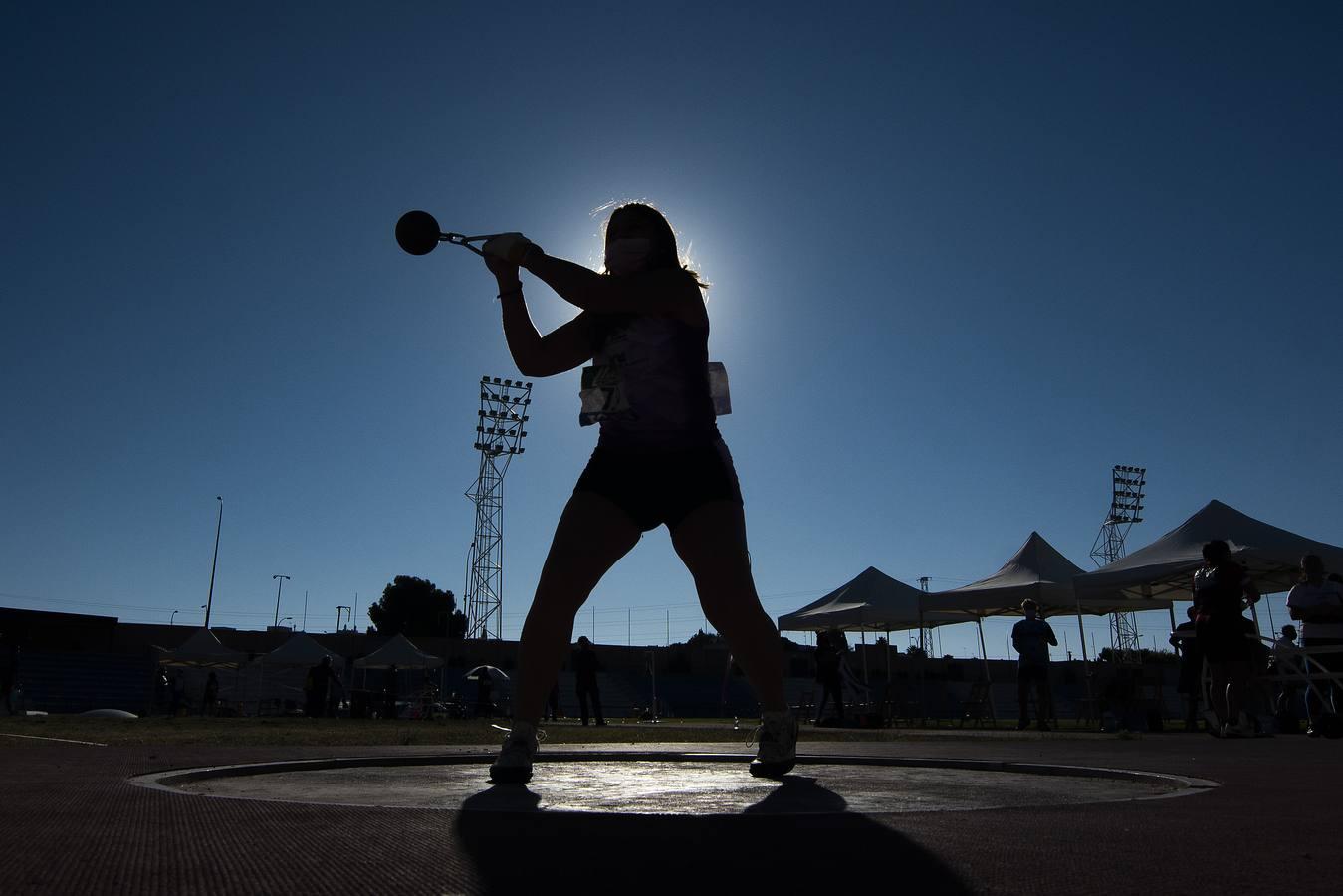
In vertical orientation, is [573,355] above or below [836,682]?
above

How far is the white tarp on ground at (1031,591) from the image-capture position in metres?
17.5

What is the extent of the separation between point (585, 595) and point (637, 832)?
167cm

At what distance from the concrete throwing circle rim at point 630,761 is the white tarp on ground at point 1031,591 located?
1336 centimetres

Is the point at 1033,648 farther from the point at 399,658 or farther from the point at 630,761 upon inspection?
the point at 399,658

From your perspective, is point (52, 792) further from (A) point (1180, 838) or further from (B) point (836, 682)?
(B) point (836, 682)

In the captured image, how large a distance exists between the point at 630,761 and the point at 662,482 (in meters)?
1.92

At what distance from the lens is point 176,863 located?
5.47ft

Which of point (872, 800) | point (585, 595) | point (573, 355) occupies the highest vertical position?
point (573, 355)

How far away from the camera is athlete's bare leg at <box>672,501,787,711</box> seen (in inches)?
143

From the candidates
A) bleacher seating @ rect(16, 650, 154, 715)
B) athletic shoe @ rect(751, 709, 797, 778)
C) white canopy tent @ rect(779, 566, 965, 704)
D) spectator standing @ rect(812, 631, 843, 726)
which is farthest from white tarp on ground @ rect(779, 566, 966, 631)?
bleacher seating @ rect(16, 650, 154, 715)

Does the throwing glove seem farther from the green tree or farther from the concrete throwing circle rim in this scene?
the green tree

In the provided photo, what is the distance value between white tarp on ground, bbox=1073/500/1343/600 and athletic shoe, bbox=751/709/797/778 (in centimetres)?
1188

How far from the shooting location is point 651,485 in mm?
3652

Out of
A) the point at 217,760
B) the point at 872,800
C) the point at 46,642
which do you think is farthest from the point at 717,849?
the point at 46,642
